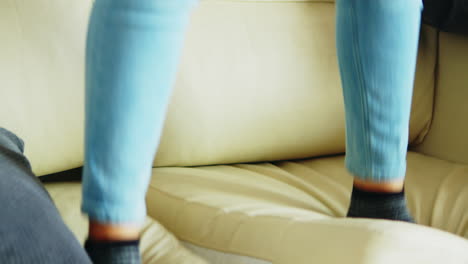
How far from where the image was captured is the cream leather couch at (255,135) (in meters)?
0.83

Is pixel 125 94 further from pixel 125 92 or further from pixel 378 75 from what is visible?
pixel 378 75

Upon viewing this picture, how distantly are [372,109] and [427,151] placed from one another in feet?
1.46

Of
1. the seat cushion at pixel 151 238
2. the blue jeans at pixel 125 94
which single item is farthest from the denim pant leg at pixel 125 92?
the seat cushion at pixel 151 238

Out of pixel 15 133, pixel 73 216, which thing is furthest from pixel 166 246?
pixel 15 133

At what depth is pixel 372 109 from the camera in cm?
83

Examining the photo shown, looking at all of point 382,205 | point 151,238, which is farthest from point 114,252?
point 382,205

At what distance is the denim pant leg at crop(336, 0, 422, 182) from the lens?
80cm

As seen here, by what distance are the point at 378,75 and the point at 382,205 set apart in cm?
17

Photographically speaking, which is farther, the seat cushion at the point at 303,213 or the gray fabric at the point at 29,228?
the seat cushion at the point at 303,213

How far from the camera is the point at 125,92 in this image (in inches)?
24.7

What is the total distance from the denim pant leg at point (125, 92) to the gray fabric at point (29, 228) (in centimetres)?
4

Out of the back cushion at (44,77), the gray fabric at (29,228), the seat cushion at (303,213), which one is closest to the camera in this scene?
the gray fabric at (29,228)

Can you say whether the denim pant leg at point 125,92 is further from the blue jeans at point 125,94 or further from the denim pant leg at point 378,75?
the denim pant leg at point 378,75

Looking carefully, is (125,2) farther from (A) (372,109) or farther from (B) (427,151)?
(B) (427,151)
